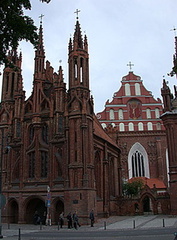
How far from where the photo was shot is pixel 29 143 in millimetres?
33750

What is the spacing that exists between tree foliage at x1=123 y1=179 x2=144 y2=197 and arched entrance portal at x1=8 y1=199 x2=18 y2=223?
21.1 meters

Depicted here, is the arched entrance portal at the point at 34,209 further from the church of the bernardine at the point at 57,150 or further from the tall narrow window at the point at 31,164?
the tall narrow window at the point at 31,164

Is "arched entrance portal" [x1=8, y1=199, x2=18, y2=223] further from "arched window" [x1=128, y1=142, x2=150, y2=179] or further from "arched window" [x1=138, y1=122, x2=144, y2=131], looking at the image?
"arched window" [x1=138, y1=122, x2=144, y2=131]

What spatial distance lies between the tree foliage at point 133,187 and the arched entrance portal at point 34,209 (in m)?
19.3

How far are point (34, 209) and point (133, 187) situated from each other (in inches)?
801

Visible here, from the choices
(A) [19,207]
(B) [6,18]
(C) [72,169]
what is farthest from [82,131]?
(B) [6,18]

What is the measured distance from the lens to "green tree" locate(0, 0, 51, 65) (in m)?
12.6

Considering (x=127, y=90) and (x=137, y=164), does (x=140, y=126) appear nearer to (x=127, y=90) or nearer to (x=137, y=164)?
(x=137, y=164)

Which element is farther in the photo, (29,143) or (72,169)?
(29,143)

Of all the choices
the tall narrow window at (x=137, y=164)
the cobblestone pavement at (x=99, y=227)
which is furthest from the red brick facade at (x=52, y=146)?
the tall narrow window at (x=137, y=164)

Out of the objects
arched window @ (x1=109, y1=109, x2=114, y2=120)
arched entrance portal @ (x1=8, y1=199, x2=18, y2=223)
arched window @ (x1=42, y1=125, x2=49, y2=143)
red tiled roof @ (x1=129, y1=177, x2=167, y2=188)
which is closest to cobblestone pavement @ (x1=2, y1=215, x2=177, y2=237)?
arched entrance portal @ (x1=8, y1=199, x2=18, y2=223)

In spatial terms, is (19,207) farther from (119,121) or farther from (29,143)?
(119,121)

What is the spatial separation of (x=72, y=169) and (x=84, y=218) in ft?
15.8

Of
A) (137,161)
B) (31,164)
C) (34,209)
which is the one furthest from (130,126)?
(34,209)
